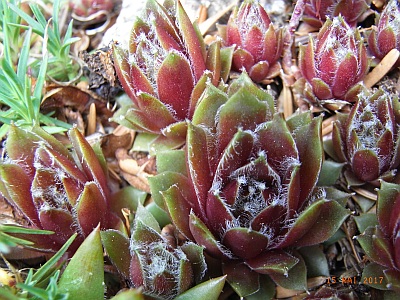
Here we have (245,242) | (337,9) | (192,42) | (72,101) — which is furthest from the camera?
Answer: (72,101)

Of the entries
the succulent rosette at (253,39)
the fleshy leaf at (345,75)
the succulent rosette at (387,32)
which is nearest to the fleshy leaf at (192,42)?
the succulent rosette at (253,39)

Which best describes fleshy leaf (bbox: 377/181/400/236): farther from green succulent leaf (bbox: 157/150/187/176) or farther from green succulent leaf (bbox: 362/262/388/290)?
green succulent leaf (bbox: 157/150/187/176)

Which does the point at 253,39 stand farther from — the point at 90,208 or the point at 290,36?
the point at 90,208

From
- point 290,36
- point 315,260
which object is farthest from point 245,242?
point 290,36

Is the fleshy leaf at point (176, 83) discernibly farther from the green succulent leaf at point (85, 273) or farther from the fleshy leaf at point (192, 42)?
the green succulent leaf at point (85, 273)

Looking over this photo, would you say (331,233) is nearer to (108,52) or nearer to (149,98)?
(149,98)

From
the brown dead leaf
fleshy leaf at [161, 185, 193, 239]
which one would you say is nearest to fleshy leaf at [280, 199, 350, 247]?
fleshy leaf at [161, 185, 193, 239]

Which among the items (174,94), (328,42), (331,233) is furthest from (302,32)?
(331,233)
